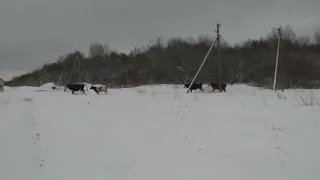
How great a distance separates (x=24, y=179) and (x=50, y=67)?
130769 mm

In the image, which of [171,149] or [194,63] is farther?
[194,63]

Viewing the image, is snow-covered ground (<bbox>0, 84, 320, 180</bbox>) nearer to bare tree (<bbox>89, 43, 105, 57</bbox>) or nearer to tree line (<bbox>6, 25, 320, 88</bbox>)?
tree line (<bbox>6, 25, 320, 88</bbox>)

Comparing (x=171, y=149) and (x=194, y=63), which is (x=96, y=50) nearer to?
(x=194, y=63)

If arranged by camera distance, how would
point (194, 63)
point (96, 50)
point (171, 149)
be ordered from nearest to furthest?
point (171, 149)
point (194, 63)
point (96, 50)

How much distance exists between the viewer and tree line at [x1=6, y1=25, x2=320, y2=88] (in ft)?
216

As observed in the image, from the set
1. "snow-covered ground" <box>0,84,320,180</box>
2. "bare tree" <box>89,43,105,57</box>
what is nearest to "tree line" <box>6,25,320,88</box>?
"bare tree" <box>89,43,105,57</box>

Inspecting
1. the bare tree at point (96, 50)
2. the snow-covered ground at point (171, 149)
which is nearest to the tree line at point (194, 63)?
the bare tree at point (96, 50)

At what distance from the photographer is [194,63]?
73.3 metres

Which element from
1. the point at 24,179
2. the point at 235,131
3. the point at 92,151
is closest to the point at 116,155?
the point at 92,151

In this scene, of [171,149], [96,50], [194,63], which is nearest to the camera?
[171,149]

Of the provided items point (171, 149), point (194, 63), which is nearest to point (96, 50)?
point (194, 63)

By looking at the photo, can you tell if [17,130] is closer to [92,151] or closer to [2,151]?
[2,151]

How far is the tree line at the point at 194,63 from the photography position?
65.8m

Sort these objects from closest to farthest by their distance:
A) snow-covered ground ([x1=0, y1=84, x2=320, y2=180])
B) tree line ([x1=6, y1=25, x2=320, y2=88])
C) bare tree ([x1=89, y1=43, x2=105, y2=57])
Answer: snow-covered ground ([x1=0, y1=84, x2=320, y2=180]) < tree line ([x1=6, y1=25, x2=320, y2=88]) < bare tree ([x1=89, y1=43, x2=105, y2=57])
